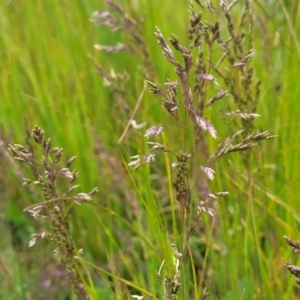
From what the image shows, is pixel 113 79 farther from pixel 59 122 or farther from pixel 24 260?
pixel 24 260

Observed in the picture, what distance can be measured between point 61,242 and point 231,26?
469 millimetres

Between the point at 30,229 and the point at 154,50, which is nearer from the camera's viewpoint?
the point at 30,229

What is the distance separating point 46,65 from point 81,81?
173mm

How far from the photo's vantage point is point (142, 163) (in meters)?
0.72

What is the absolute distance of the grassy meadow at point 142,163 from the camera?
0.88m

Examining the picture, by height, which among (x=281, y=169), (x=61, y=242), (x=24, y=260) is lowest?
(x=24, y=260)

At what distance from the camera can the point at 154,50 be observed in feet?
5.30

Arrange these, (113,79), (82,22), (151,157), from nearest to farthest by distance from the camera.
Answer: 1. (151,157)
2. (113,79)
3. (82,22)

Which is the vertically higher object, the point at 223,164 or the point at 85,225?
the point at 223,164

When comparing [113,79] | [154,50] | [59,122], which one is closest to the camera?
[113,79]

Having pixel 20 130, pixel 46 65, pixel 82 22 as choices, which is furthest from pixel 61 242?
pixel 82 22

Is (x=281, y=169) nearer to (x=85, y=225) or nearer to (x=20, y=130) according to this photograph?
(x=85, y=225)

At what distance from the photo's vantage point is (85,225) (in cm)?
126

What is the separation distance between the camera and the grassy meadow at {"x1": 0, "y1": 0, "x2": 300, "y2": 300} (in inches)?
34.8
